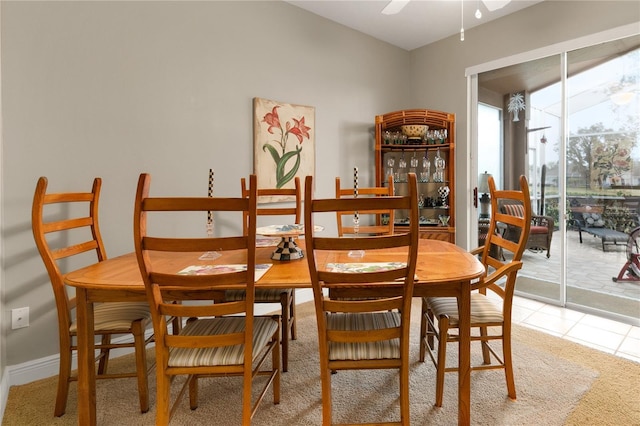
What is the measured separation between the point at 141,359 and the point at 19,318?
3.29ft

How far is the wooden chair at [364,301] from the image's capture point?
1305 mm

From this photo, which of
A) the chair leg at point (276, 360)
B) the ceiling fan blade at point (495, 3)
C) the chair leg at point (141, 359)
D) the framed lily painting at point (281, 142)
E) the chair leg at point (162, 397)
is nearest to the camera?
the chair leg at point (162, 397)

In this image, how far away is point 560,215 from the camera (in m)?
3.36

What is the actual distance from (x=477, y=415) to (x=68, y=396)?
2.14 meters

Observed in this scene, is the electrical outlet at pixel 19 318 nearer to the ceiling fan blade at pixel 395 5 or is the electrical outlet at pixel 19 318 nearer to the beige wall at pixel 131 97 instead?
the beige wall at pixel 131 97

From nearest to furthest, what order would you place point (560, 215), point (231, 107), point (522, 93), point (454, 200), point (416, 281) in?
point (416, 281)
point (231, 107)
point (560, 215)
point (522, 93)
point (454, 200)

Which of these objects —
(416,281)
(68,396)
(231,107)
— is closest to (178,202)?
(416,281)

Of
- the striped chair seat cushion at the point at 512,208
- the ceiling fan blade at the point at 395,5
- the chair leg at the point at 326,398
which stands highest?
the ceiling fan blade at the point at 395,5

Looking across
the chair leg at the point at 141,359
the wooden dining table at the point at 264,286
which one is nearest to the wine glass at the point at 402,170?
the wooden dining table at the point at 264,286

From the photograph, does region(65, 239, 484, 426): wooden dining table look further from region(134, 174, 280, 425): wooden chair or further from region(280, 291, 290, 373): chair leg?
region(280, 291, 290, 373): chair leg

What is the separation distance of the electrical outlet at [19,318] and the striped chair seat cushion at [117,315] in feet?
1.89

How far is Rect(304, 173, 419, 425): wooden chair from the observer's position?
4.28 feet

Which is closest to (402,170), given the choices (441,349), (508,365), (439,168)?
(439,168)

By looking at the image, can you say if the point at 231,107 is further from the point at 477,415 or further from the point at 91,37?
the point at 477,415
